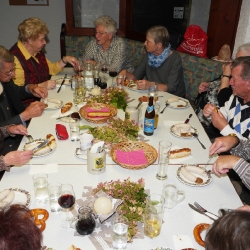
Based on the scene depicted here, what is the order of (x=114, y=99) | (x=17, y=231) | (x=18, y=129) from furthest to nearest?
(x=114, y=99), (x=18, y=129), (x=17, y=231)

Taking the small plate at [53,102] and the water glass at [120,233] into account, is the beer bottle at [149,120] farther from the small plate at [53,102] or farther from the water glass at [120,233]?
the water glass at [120,233]

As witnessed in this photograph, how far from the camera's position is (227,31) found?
3.64 metres

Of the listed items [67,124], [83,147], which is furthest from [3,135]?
[83,147]

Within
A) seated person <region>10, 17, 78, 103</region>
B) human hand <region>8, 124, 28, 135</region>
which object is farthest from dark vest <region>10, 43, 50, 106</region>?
human hand <region>8, 124, 28, 135</region>

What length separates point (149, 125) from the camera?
2.14m

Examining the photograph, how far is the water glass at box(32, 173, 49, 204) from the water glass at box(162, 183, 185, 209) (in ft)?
2.10

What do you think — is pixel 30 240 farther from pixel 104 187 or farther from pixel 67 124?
pixel 67 124

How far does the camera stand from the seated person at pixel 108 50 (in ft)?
12.1

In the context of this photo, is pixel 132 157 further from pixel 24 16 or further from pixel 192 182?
pixel 24 16

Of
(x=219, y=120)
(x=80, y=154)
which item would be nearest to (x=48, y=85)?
(x=80, y=154)

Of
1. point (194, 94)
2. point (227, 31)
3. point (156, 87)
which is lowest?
point (194, 94)

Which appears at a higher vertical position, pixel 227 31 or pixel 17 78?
pixel 227 31

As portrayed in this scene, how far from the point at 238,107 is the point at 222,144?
0.56m

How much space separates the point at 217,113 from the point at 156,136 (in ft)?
1.80
